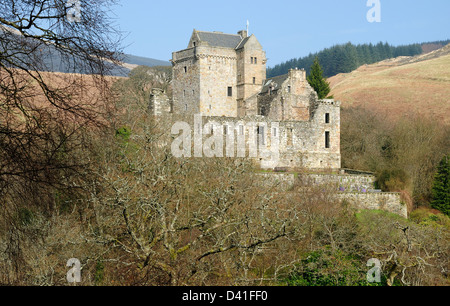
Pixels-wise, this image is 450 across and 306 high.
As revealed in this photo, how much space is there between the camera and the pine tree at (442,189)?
27.7m

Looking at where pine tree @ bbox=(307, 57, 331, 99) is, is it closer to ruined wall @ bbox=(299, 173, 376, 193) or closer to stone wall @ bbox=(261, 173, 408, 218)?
ruined wall @ bbox=(299, 173, 376, 193)

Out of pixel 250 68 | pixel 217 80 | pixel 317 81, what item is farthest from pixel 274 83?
pixel 317 81

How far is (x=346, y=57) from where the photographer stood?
92438 mm

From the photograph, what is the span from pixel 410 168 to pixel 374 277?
18499 mm

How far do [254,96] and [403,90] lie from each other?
109ft

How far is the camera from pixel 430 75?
6756 centimetres

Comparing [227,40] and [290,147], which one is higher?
[227,40]

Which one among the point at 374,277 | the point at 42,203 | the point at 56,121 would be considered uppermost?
the point at 56,121

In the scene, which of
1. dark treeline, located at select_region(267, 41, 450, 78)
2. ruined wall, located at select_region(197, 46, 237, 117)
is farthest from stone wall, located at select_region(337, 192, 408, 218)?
dark treeline, located at select_region(267, 41, 450, 78)

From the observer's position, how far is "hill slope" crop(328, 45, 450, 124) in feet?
176

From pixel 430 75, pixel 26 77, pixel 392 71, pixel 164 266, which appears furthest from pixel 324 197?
pixel 392 71

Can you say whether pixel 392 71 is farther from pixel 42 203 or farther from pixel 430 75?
pixel 42 203

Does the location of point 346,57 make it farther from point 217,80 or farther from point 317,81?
point 217,80

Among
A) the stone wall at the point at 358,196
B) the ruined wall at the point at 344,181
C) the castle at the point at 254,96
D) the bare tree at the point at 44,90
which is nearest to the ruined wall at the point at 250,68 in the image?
the castle at the point at 254,96
